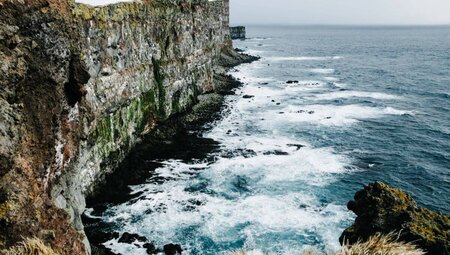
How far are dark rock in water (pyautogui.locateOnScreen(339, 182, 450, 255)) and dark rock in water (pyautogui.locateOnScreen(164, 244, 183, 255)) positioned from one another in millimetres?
11843

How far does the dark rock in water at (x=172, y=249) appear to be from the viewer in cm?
2362

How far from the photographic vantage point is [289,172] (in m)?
35.8

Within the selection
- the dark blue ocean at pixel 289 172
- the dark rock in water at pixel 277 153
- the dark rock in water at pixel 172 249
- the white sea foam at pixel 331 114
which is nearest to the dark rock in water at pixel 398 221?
the dark blue ocean at pixel 289 172

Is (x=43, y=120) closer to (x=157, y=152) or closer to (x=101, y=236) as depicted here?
(x=101, y=236)

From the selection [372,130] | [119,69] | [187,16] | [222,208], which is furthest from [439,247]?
[187,16]

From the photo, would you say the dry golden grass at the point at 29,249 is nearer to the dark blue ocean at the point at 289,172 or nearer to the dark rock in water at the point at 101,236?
the dark blue ocean at the point at 289,172

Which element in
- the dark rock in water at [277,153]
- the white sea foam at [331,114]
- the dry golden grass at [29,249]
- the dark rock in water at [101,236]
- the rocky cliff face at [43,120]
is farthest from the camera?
the white sea foam at [331,114]

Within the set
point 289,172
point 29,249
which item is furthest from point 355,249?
point 289,172

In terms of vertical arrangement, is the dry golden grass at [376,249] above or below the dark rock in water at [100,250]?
above

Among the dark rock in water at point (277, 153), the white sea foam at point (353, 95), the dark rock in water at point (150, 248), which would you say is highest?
the white sea foam at point (353, 95)

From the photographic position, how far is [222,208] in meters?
29.4

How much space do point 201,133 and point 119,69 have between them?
14.8 meters

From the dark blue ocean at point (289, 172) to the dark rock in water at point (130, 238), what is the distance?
459mm

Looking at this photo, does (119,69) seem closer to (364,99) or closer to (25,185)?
(25,185)
